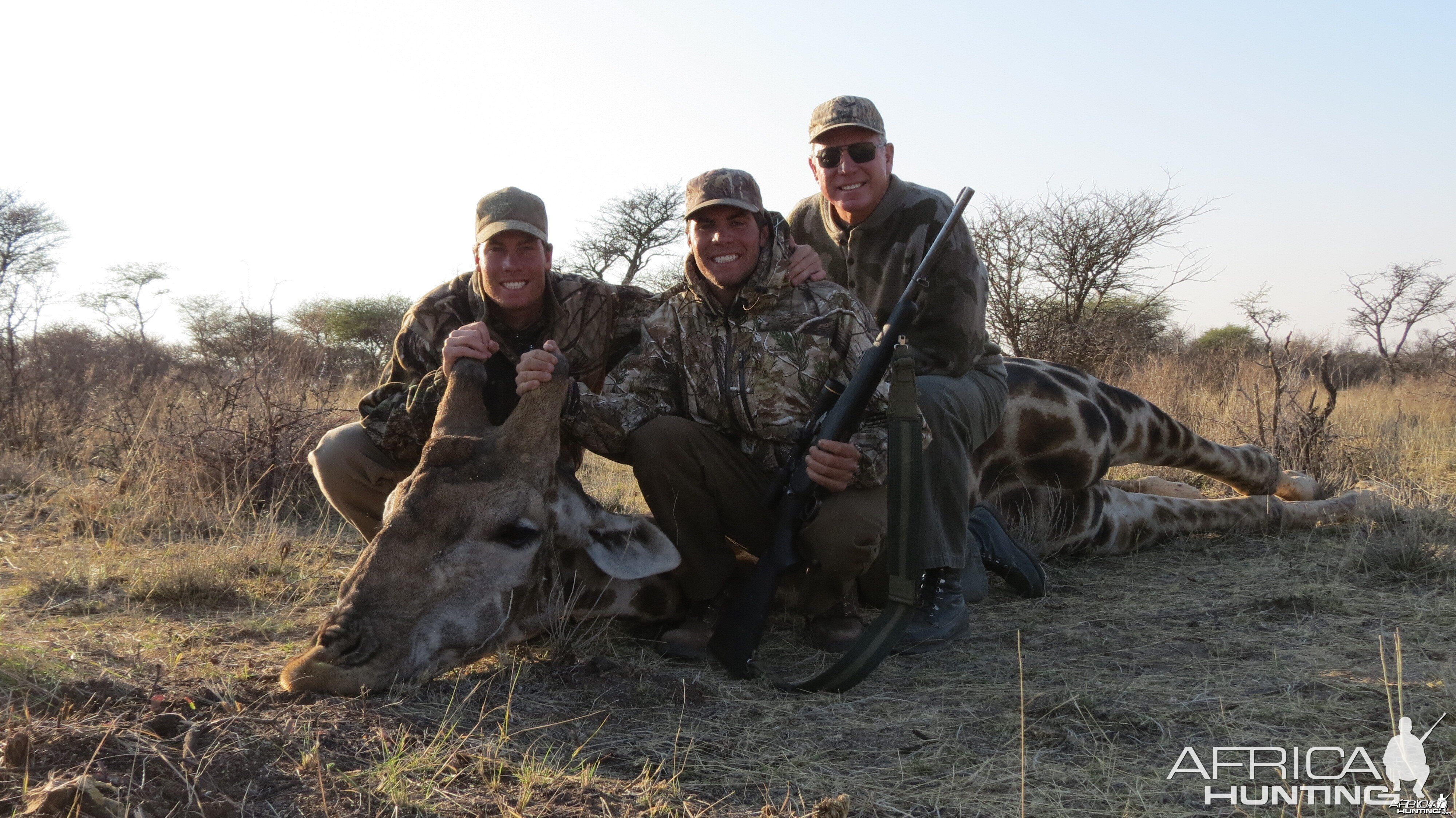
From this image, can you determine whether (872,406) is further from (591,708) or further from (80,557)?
(80,557)

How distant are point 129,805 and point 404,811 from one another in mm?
573

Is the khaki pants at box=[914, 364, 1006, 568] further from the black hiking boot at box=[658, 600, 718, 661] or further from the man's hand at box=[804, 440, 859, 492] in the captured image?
the black hiking boot at box=[658, 600, 718, 661]

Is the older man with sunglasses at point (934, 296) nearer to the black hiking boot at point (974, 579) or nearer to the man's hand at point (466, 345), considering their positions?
the black hiking boot at point (974, 579)

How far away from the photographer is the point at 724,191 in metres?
4.04

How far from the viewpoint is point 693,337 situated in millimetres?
4242

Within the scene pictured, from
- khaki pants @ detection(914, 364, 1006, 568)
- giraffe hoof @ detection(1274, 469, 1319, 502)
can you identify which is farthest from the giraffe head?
giraffe hoof @ detection(1274, 469, 1319, 502)

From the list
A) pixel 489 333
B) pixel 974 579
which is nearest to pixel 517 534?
pixel 489 333

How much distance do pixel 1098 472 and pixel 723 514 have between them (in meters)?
2.85

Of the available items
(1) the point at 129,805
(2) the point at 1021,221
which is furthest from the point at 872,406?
(2) the point at 1021,221

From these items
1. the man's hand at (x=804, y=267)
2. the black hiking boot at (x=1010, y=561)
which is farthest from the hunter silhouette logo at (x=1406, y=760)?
the man's hand at (x=804, y=267)

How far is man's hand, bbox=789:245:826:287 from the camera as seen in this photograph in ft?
13.7

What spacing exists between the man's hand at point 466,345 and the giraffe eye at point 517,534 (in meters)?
0.70

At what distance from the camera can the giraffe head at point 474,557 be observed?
3152 mm

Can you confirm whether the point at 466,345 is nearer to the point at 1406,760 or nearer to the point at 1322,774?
the point at 1322,774
